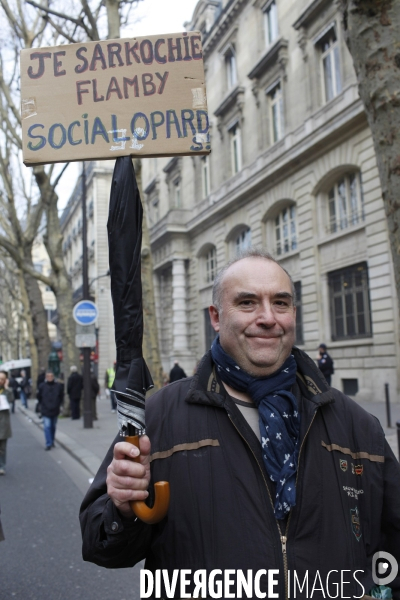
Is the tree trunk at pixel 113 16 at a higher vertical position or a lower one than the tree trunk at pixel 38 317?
higher

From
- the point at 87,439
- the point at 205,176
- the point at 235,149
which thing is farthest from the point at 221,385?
the point at 205,176

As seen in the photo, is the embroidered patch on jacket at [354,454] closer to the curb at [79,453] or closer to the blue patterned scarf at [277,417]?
the blue patterned scarf at [277,417]

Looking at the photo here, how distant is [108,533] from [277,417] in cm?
60

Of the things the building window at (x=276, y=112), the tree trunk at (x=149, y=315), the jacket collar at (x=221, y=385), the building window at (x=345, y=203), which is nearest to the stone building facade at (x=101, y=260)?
the building window at (x=276, y=112)

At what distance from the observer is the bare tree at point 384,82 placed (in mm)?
3666

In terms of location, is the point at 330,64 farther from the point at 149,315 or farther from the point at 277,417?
the point at 277,417

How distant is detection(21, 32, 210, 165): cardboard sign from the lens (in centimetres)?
204

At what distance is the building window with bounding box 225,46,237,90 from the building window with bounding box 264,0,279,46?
338 centimetres

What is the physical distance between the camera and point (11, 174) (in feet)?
76.3

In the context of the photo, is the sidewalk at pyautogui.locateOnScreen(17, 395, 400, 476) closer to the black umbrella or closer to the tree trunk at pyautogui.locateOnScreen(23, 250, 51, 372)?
the black umbrella

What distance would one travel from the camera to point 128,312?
180 centimetres

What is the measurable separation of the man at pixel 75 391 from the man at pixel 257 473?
53.3ft

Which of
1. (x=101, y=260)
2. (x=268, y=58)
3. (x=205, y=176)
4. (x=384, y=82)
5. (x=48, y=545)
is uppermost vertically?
(x=268, y=58)

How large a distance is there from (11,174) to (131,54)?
2271cm
